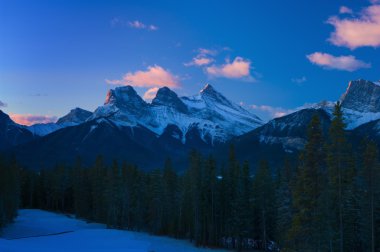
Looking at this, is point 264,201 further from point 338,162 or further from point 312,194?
point 312,194

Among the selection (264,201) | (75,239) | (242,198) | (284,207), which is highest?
(242,198)

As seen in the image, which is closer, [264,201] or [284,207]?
[284,207]

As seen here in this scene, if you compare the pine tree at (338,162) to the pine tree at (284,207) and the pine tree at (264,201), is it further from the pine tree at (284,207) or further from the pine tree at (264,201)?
the pine tree at (264,201)

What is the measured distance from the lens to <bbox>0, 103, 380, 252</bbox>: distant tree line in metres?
43.3

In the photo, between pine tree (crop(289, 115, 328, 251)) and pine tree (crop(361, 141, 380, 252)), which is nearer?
pine tree (crop(289, 115, 328, 251))

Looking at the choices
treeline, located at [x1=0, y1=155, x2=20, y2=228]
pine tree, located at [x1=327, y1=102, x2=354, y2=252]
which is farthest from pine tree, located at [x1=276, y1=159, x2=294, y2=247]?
treeline, located at [x1=0, y1=155, x2=20, y2=228]

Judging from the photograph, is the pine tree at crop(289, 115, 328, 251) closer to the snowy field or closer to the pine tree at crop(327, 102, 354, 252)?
the pine tree at crop(327, 102, 354, 252)

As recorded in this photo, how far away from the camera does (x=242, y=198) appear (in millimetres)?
73125

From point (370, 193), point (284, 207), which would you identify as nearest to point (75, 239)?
point (284, 207)

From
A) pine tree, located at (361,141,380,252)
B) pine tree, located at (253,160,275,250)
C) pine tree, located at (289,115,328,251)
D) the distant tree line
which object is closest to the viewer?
pine tree, located at (289,115,328,251)

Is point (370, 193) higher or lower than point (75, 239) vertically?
higher

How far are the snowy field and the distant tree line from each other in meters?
4.13

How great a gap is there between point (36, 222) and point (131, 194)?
69.5 ft

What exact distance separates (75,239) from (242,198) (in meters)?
27.6
